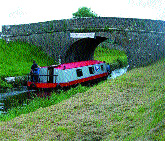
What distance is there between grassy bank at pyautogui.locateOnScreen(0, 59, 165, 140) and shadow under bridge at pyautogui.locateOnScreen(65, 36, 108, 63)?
1212 cm

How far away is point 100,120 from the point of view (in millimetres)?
5590

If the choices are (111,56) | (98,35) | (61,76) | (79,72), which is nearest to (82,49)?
(98,35)

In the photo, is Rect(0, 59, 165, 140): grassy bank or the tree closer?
Rect(0, 59, 165, 140): grassy bank

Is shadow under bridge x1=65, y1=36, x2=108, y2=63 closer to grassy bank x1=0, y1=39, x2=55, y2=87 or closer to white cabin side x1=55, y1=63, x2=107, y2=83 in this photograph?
grassy bank x1=0, y1=39, x2=55, y2=87

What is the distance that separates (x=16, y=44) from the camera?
21750mm

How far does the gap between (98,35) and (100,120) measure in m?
12.1

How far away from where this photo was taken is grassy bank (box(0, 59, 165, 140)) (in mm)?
4302

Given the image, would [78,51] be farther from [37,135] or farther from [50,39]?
[37,135]

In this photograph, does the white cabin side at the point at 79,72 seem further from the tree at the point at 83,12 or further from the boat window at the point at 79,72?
the tree at the point at 83,12

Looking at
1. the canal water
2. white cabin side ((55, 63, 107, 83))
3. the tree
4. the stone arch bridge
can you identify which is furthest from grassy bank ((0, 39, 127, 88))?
the tree

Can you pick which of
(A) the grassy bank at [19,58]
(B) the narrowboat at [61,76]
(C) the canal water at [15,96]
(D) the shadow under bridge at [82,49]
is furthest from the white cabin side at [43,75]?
(D) the shadow under bridge at [82,49]

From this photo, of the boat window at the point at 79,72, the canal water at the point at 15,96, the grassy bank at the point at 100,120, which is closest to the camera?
the grassy bank at the point at 100,120

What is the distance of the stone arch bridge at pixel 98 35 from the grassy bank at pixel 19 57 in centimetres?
53

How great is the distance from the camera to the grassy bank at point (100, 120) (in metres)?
4.30
